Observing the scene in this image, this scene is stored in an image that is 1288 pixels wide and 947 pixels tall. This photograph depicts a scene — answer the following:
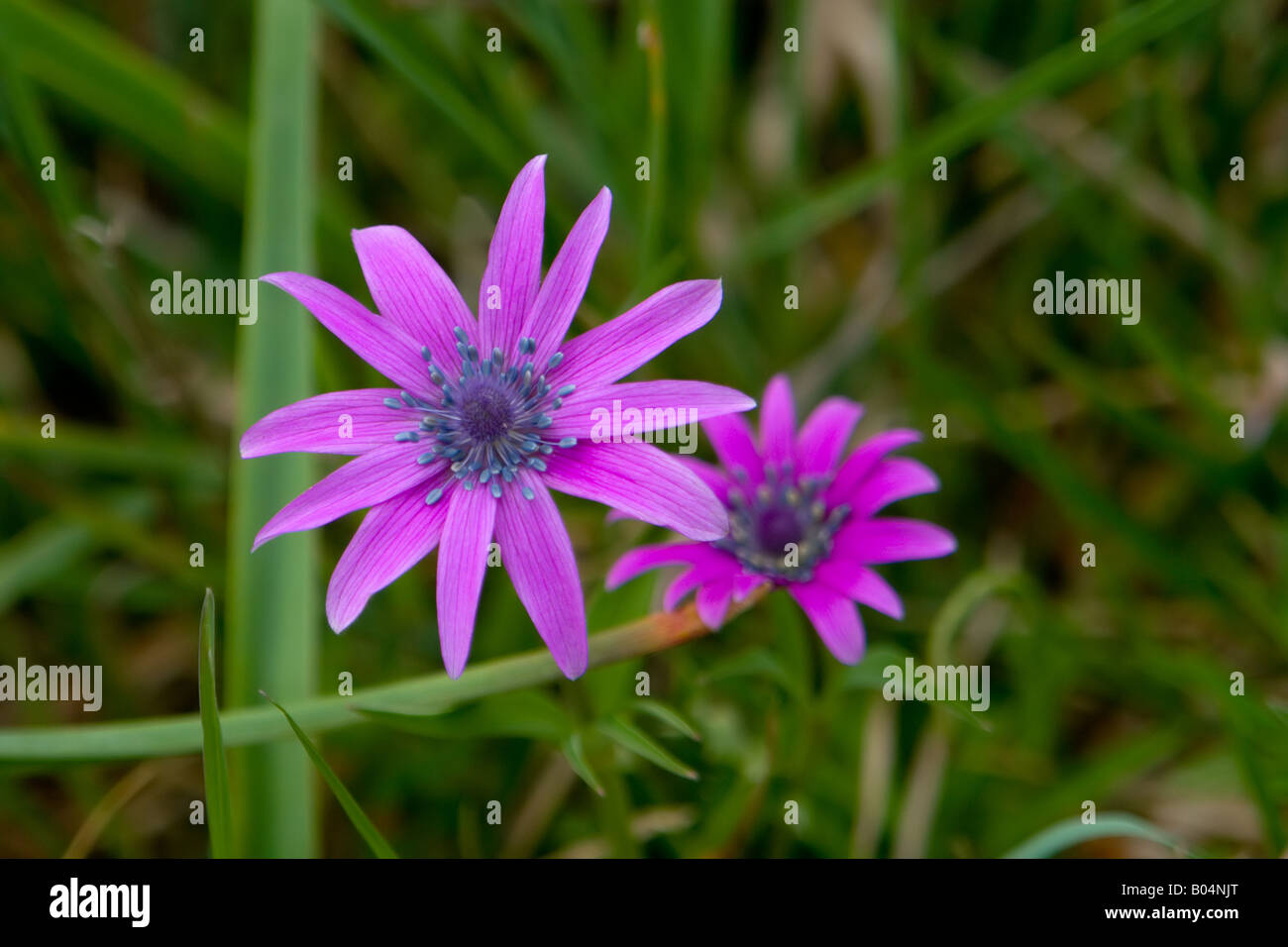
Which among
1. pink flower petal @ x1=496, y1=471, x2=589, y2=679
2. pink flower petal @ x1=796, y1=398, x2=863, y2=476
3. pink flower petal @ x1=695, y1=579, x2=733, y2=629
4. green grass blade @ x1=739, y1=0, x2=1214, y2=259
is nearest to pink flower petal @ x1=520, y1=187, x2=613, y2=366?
pink flower petal @ x1=496, y1=471, x2=589, y2=679

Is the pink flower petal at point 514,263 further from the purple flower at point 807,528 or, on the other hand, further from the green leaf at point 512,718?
the green leaf at point 512,718

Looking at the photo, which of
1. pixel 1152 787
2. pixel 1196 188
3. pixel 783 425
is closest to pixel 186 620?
pixel 783 425

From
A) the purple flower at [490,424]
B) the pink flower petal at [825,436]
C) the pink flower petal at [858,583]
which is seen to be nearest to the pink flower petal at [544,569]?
the purple flower at [490,424]

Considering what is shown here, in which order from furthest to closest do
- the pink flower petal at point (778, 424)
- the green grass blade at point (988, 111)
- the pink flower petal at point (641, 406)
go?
the green grass blade at point (988, 111), the pink flower petal at point (778, 424), the pink flower petal at point (641, 406)

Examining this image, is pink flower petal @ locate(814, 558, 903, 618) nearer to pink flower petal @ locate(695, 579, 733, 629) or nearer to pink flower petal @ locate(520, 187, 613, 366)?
pink flower petal @ locate(695, 579, 733, 629)

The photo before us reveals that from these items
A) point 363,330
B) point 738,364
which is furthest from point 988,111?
point 363,330

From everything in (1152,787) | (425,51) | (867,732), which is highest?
(425,51)
